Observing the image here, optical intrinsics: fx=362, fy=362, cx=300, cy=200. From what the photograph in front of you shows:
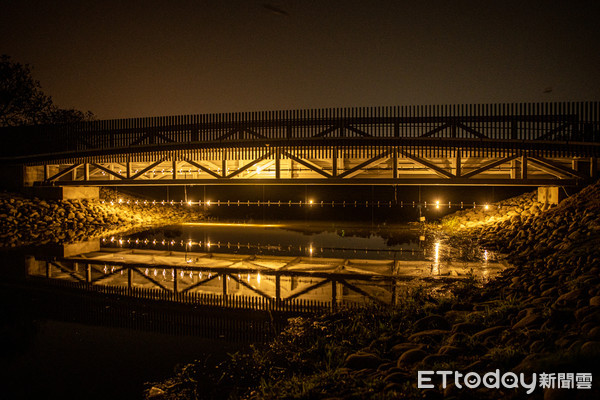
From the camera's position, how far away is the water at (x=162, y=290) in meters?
4.74

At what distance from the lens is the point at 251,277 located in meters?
9.02

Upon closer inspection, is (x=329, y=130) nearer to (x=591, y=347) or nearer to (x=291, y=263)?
(x=291, y=263)

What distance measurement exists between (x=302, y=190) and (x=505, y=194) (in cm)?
1421

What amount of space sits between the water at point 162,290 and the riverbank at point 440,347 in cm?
64

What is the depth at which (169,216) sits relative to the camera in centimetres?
2459

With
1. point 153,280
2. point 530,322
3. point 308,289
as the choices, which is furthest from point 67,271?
point 530,322

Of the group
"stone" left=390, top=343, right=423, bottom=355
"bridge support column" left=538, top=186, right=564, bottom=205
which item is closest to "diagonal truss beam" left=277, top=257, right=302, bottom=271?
"stone" left=390, top=343, right=423, bottom=355

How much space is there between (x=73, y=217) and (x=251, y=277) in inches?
601

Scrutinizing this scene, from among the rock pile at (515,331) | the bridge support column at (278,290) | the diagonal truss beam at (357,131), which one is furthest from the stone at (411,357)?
the diagonal truss beam at (357,131)

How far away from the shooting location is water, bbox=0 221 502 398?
4.74 meters

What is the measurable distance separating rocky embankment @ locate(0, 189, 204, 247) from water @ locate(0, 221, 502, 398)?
3.06m

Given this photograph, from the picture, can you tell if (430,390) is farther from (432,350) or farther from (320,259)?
(320,259)

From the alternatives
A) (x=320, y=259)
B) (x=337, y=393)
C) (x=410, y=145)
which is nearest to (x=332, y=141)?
(x=410, y=145)

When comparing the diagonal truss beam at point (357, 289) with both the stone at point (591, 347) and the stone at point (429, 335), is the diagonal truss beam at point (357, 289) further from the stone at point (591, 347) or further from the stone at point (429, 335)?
the stone at point (591, 347)
